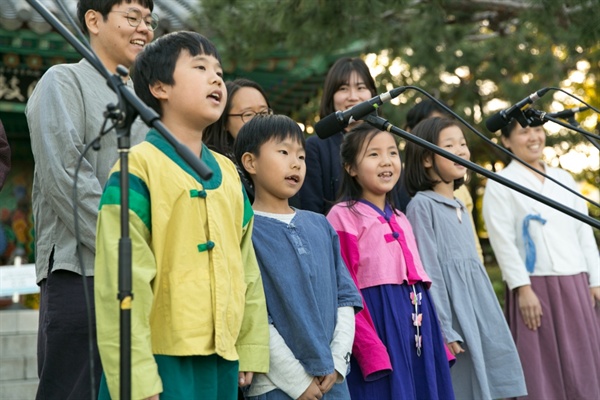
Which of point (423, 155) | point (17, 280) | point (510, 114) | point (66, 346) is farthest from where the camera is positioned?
point (17, 280)

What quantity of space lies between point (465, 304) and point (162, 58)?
79.5 inches

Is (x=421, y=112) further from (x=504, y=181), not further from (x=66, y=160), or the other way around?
(x=66, y=160)

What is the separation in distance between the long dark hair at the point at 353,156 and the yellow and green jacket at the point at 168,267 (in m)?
1.22

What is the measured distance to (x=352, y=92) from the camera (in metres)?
4.47

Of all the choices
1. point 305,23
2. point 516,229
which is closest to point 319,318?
point 516,229

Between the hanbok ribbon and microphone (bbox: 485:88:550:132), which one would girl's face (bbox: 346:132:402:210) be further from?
the hanbok ribbon

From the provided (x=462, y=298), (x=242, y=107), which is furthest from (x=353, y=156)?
(x=462, y=298)

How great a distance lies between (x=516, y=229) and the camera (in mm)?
4957

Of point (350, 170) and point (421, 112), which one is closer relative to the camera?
point (350, 170)

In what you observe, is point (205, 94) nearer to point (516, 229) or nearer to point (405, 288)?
point (405, 288)

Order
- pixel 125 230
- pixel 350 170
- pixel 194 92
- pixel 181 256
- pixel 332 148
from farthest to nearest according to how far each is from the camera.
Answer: pixel 332 148 < pixel 350 170 < pixel 194 92 < pixel 181 256 < pixel 125 230

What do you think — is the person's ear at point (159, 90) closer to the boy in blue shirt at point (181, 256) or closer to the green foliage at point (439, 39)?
the boy in blue shirt at point (181, 256)

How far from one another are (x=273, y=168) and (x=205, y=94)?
664mm

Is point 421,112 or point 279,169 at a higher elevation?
point 421,112
